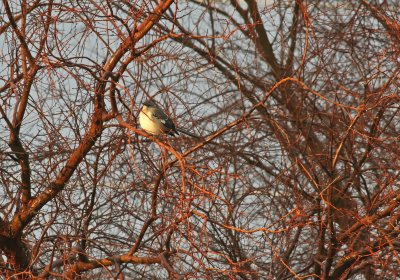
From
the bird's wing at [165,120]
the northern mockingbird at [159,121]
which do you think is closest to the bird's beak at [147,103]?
the northern mockingbird at [159,121]

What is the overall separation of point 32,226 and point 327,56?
347 cm

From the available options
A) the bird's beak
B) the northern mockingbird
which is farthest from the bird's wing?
the bird's beak

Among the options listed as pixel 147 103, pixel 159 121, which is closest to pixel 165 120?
pixel 159 121

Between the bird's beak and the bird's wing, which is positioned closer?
the bird's beak

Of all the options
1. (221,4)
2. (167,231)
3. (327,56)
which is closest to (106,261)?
(167,231)

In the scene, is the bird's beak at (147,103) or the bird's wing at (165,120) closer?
the bird's beak at (147,103)

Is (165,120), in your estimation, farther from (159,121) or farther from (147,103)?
(147,103)

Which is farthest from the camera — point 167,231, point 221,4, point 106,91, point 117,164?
point 221,4

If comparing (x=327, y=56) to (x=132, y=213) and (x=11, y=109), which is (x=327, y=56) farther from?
(x=11, y=109)

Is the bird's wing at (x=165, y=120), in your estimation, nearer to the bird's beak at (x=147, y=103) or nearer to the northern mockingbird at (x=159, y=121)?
the northern mockingbird at (x=159, y=121)

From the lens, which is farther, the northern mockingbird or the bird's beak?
the northern mockingbird

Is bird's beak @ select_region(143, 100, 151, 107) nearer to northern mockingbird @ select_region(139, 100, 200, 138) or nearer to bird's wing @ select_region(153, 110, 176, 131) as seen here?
northern mockingbird @ select_region(139, 100, 200, 138)

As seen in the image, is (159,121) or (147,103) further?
(159,121)

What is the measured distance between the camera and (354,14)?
8.20 meters
